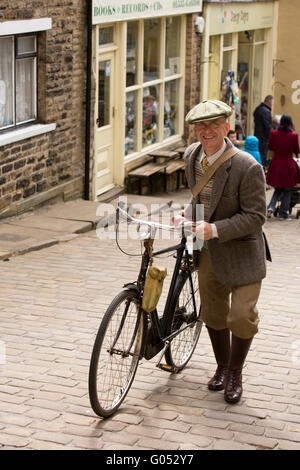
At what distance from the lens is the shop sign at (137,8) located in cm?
1274

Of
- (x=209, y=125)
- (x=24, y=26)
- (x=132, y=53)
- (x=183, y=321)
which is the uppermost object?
(x=24, y=26)

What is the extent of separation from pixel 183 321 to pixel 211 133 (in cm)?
139

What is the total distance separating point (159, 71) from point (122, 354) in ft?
37.8

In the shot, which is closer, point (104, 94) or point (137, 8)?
point (104, 94)

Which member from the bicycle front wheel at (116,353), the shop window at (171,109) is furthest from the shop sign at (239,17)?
the bicycle front wheel at (116,353)

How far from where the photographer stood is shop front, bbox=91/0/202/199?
43.9 feet

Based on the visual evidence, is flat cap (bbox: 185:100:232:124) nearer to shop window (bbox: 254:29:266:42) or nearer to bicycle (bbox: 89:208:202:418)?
bicycle (bbox: 89:208:202:418)

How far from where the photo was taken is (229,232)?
4.88 meters

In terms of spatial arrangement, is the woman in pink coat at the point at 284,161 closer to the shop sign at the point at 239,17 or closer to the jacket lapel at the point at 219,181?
the shop sign at the point at 239,17

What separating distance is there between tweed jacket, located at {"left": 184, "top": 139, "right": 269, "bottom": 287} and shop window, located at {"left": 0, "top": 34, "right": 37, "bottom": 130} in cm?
615

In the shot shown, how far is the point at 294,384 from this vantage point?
225 inches

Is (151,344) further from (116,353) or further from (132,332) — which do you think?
(116,353)

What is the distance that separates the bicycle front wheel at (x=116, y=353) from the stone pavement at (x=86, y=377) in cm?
13

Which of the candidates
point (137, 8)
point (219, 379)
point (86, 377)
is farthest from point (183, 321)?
point (137, 8)
